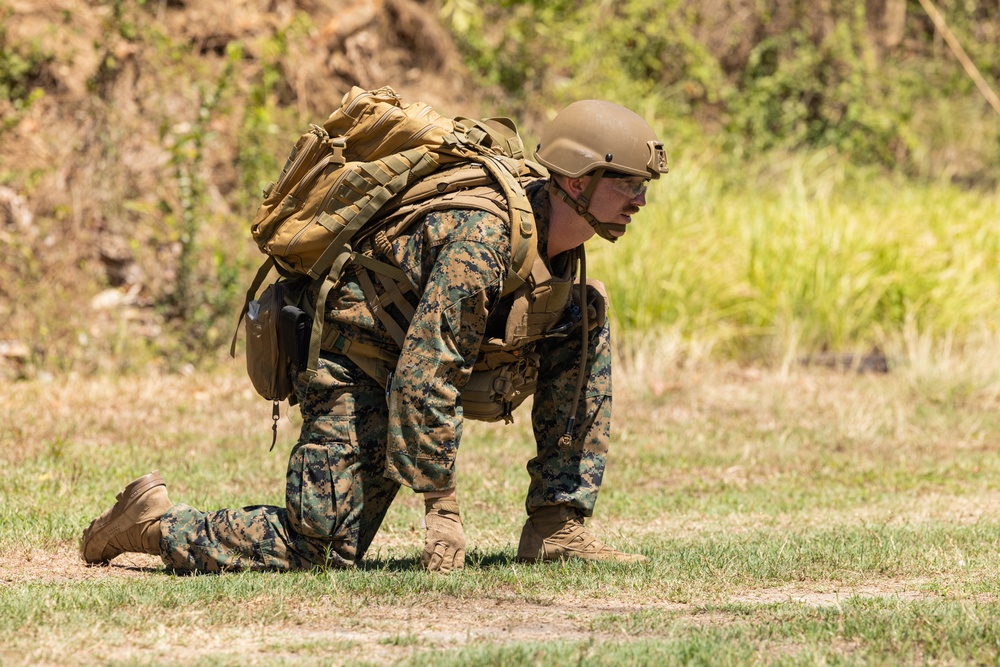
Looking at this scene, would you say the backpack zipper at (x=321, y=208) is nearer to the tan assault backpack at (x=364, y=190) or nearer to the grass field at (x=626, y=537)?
the tan assault backpack at (x=364, y=190)

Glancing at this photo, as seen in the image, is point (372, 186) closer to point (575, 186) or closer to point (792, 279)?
point (575, 186)

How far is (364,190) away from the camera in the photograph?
4.49 m

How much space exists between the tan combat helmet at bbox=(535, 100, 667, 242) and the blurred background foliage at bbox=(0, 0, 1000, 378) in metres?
5.59

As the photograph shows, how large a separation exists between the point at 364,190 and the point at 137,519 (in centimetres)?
149

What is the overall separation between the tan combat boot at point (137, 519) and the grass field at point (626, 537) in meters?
0.13

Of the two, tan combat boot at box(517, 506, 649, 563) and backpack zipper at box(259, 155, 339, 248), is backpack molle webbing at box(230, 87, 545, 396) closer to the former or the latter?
backpack zipper at box(259, 155, 339, 248)

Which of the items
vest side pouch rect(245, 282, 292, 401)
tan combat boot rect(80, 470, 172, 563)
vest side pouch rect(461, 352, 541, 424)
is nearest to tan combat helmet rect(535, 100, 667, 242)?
vest side pouch rect(461, 352, 541, 424)

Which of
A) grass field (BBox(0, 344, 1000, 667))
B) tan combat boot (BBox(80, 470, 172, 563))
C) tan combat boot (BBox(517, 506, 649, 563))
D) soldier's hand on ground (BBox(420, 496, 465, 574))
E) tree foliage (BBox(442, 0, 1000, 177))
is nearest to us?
grass field (BBox(0, 344, 1000, 667))

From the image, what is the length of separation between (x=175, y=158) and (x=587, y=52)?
601 cm

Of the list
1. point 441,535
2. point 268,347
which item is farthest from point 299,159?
point 441,535

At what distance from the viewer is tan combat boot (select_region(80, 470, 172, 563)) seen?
15.4 feet

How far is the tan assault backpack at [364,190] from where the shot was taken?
4.47m

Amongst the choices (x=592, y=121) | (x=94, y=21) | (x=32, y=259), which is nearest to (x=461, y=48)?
(x=94, y=21)

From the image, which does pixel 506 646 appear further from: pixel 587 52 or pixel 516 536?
pixel 587 52
